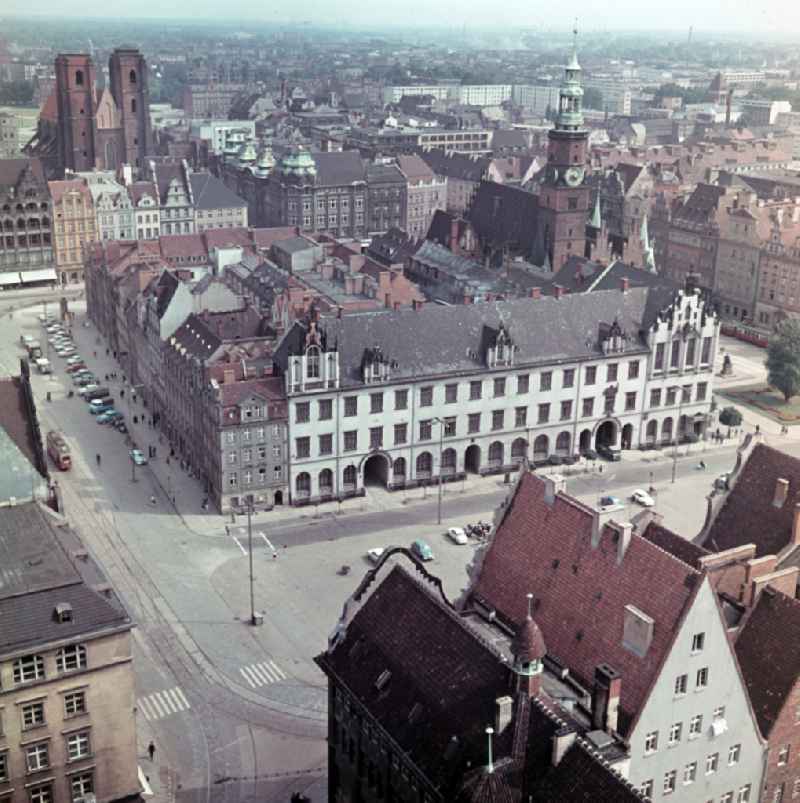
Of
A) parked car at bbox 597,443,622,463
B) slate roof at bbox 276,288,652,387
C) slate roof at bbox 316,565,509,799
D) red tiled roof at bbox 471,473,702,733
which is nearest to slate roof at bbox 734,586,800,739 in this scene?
red tiled roof at bbox 471,473,702,733

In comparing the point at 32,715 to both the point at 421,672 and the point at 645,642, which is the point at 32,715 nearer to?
the point at 421,672

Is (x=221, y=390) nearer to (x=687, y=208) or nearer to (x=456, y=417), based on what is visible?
(x=456, y=417)

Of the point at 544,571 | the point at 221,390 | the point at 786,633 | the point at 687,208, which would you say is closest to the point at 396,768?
the point at 544,571

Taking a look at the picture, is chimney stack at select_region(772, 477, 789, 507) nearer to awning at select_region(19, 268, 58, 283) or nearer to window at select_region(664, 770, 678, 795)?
window at select_region(664, 770, 678, 795)

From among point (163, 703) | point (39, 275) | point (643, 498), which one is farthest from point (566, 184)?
point (163, 703)

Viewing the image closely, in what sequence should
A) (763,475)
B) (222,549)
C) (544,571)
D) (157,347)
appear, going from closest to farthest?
(544,571) < (763,475) < (222,549) < (157,347)

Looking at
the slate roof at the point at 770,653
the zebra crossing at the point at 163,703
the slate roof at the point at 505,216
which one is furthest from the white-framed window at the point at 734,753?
the slate roof at the point at 505,216

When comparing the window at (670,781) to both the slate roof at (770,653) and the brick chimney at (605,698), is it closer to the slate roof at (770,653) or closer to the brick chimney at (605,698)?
Answer: the brick chimney at (605,698)

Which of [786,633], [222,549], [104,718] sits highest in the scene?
[786,633]
